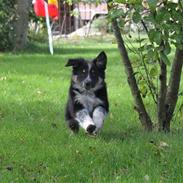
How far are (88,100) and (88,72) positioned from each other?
12.7 inches

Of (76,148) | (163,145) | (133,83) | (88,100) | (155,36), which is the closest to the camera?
(155,36)

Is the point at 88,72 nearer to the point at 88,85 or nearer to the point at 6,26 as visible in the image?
the point at 88,85

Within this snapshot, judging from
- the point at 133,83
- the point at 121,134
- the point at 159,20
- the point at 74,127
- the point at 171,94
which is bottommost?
the point at 121,134

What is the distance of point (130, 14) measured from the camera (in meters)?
5.61

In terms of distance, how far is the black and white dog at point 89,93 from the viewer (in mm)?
7031

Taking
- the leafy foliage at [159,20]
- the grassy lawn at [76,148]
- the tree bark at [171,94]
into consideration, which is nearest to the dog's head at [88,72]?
the grassy lawn at [76,148]

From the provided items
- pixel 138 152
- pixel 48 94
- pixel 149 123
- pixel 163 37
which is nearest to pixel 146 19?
pixel 163 37

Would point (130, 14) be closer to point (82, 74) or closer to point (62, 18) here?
point (82, 74)

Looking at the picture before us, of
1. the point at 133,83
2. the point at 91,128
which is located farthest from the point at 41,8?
the point at 91,128

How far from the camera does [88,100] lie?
7.13 metres

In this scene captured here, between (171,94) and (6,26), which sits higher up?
(171,94)

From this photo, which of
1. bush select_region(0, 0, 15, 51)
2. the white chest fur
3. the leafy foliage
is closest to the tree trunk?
bush select_region(0, 0, 15, 51)

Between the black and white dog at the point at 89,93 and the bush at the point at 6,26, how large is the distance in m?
14.7

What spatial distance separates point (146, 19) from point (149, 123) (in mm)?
2398
